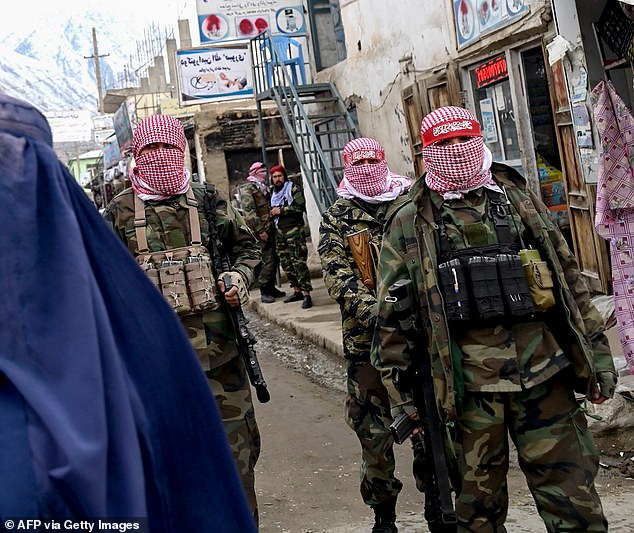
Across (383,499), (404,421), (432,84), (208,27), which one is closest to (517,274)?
(404,421)

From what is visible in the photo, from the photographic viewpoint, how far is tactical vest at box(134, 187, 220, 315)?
3912mm

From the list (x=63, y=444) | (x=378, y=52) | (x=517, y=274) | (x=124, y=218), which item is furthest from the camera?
(x=378, y=52)

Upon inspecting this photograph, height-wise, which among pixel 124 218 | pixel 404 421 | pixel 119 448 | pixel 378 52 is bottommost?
pixel 404 421

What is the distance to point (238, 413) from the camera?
401 centimetres

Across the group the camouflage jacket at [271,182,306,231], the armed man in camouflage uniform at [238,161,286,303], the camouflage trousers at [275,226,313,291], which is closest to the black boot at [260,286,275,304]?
the armed man in camouflage uniform at [238,161,286,303]

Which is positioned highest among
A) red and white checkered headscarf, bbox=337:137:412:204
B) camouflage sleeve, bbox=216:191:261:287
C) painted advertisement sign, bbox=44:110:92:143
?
painted advertisement sign, bbox=44:110:92:143

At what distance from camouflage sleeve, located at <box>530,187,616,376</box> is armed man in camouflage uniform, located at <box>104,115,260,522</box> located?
1.35m

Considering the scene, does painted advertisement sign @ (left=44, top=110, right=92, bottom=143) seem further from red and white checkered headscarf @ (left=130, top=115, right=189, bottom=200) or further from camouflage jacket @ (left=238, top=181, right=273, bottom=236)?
red and white checkered headscarf @ (left=130, top=115, right=189, bottom=200)

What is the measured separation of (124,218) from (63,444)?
281 centimetres

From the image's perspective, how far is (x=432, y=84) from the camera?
10109mm

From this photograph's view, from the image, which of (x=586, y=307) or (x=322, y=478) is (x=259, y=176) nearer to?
(x=322, y=478)

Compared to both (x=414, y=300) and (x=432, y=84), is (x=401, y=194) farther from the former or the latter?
(x=432, y=84)

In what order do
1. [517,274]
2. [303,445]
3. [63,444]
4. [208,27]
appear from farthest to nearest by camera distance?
[208,27] < [303,445] < [517,274] < [63,444]

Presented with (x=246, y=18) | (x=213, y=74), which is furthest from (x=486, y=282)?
(x=213, y=74)
